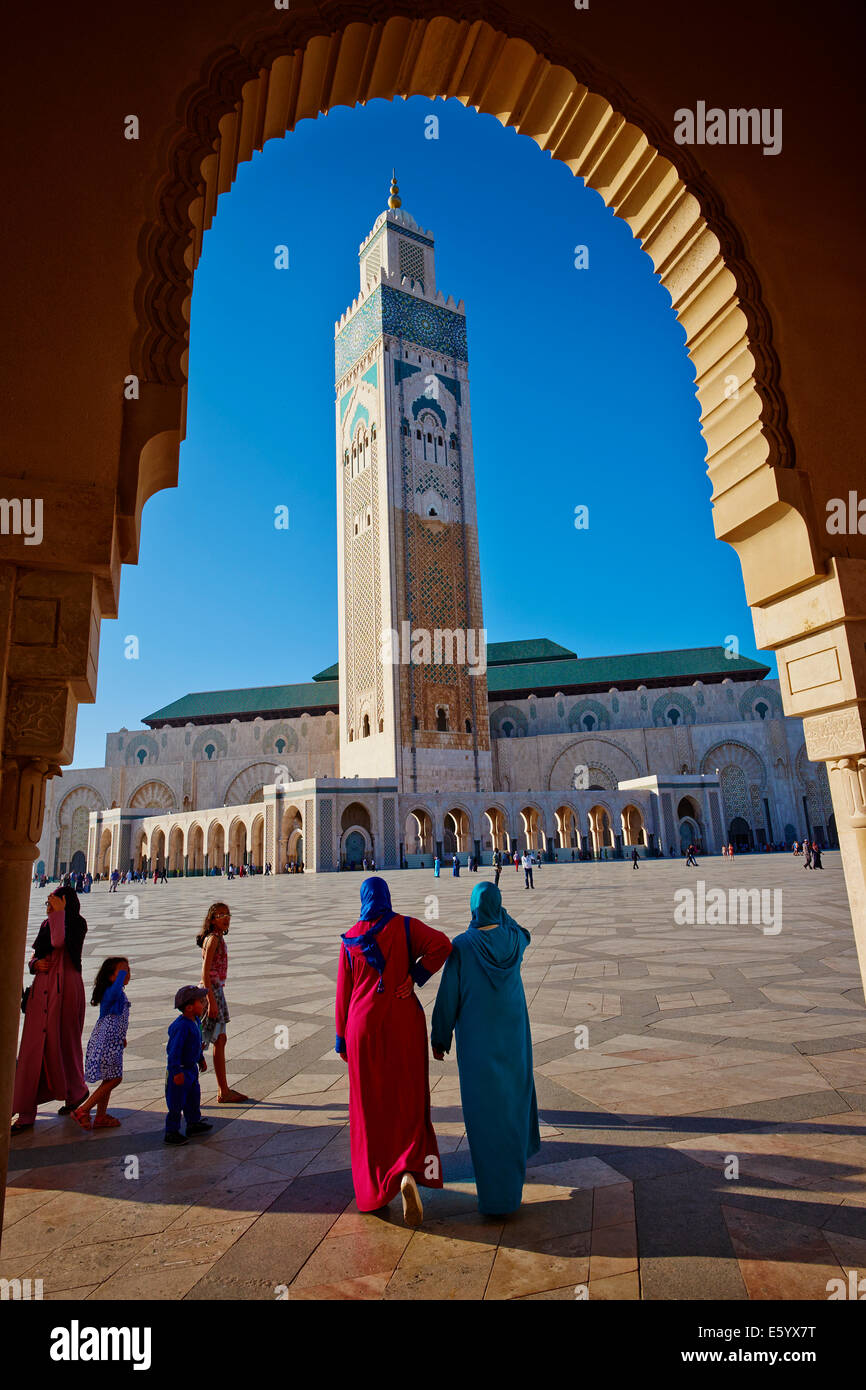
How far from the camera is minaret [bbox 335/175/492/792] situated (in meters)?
30.2

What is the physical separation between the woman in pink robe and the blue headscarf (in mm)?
1569

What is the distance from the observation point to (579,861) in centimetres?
3036

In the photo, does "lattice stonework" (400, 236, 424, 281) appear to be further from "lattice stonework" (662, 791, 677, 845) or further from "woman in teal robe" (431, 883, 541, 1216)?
"woman in teal robe" (431, 883, 541, 1216)

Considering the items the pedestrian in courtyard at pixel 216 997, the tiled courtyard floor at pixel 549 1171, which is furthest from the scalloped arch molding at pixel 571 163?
the pedestrian in courtyard at pixel 216 997

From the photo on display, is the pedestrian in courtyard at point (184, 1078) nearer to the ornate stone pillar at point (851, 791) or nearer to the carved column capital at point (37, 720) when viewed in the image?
the carved column capital at point (37, 720)

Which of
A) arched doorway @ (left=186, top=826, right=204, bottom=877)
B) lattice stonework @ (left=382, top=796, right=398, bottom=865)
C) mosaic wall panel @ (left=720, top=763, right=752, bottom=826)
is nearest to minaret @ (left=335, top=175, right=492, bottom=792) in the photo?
lattice stonework @ (left=382, top=796, right=398, bottom=865)

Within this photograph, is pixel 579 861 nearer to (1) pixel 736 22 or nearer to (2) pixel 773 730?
(2) pixel 773 730

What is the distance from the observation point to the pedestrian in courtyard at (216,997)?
3312mm

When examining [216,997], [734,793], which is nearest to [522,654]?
[734,793]

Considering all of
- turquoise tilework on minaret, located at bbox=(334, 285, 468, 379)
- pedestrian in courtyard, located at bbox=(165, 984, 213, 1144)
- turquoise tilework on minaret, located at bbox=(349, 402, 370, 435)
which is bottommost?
pedestrian in courtyard, located at bbox=(165, 984, 213, 1144)

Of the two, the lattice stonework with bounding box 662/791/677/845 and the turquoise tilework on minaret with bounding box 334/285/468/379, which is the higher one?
the turquoise tilework on minaret with bounding box 334/285/468/379

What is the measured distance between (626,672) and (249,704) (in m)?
20.9

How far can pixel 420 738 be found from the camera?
29906mm

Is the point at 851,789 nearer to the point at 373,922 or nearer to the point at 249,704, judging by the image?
Result: the point at 373,922
